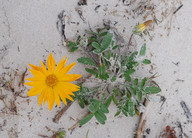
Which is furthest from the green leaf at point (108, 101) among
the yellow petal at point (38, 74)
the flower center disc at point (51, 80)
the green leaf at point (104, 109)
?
the yellow petal at point (38, 74)

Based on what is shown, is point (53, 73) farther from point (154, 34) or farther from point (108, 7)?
point (154, 34)

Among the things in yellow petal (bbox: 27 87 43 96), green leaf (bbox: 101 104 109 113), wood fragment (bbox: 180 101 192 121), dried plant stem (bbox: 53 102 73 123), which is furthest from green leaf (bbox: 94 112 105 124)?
wood fragment (bbox: 180 101 192 121)

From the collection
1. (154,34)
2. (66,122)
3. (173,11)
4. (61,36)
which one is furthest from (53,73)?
(173,11)

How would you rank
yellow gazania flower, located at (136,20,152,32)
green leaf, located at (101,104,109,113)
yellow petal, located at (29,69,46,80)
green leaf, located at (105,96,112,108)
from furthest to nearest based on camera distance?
1. green leaf, located at (105,96,112,108)
2. green leaf, located at (101,104,109,113)
3. yellow gazania flower, located at (136,20,152,32)
4. yellow petal, located at (29,69,46,80)

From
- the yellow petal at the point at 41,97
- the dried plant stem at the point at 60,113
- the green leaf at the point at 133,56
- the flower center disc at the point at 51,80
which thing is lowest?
the dried plant stem at the point at 60,113

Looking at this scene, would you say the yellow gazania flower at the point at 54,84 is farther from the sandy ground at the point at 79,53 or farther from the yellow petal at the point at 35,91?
the sandy ground at the point at 79,53

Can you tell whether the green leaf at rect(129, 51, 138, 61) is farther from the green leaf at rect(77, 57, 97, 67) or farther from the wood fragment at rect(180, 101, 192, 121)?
the wood fragment at rect(180, 101, 192, 121)

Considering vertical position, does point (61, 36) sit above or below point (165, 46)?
above
